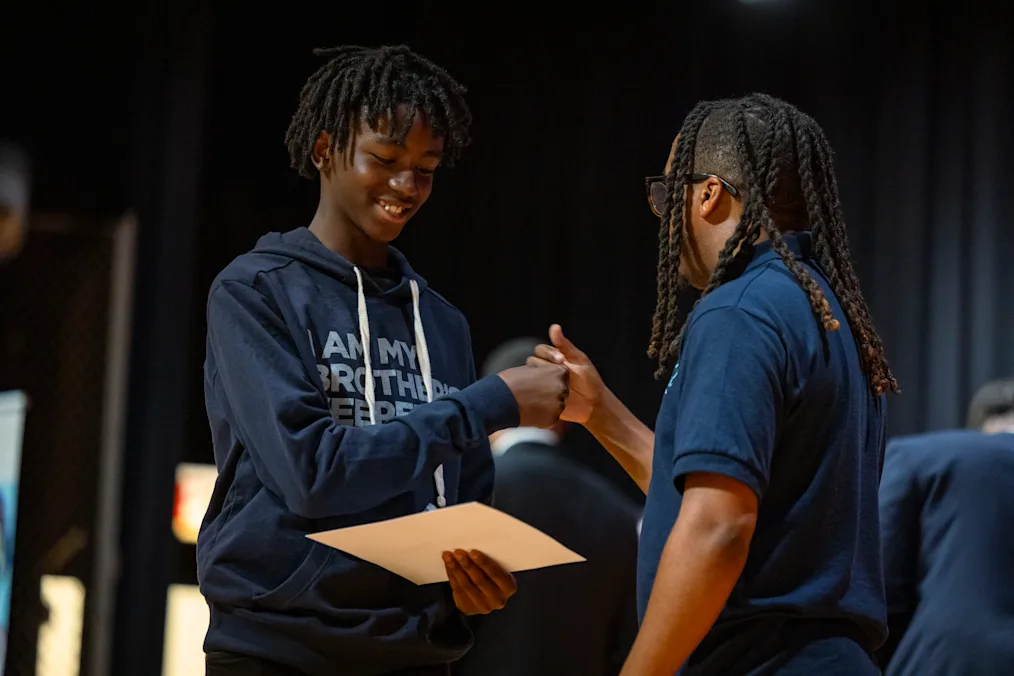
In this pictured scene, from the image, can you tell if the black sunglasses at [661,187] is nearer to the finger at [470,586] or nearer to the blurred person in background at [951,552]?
the finger at [470,586]

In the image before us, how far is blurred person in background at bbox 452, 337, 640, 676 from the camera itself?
10.1ft

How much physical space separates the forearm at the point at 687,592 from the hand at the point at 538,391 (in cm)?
46

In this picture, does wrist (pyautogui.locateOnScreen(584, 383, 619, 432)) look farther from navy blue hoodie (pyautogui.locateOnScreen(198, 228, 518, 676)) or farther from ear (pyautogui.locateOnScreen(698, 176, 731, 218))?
ear (pyautogui.locateOnScreen(698, 176, 731, 218))

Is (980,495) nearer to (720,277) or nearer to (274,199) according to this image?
(720,277)

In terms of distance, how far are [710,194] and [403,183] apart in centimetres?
50

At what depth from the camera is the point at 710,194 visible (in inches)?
67.2

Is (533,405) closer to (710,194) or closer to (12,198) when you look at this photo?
(710,194)

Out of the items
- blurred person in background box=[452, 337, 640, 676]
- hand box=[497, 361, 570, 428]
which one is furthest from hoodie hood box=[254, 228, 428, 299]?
blurred person in background box=[452, 337, 640, 676]

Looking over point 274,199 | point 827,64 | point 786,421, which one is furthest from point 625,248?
point 786,421

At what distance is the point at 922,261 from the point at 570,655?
108 inches

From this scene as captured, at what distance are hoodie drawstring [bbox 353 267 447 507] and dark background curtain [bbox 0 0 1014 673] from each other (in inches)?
105

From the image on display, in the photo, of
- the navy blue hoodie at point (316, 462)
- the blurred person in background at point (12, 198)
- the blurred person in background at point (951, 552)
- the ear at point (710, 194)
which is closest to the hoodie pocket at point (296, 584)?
the navy blue hoodie at point (316, 462)

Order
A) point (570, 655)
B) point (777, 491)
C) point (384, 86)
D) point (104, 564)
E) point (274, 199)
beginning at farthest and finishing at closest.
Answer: point (274, 199) → point (104, 564) → point (570, 655) → point (384, 86) → point (777, 491)

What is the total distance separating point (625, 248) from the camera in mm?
5473
